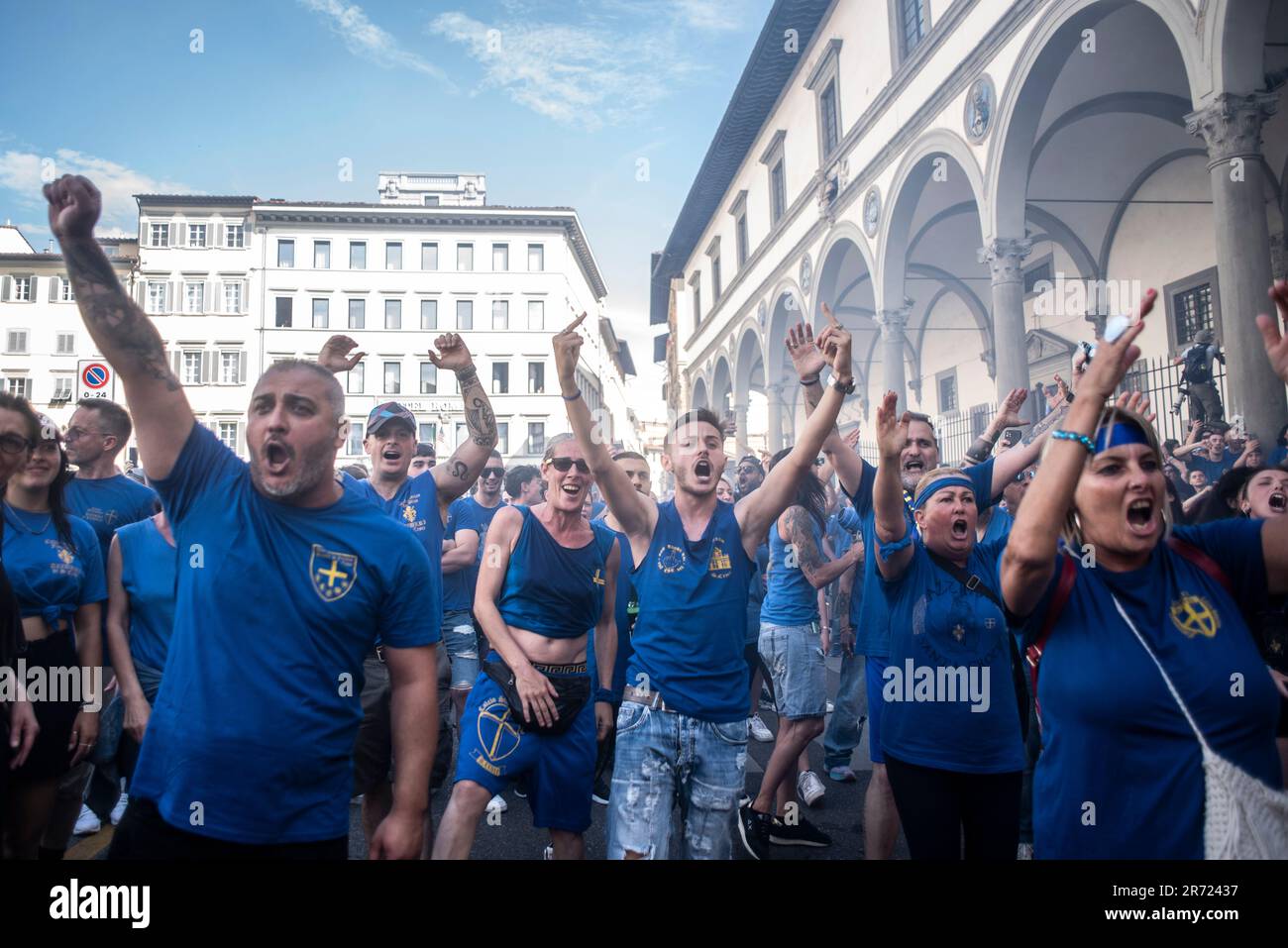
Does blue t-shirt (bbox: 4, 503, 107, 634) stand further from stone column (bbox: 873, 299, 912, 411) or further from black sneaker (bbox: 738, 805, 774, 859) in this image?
stone column (bbox: 873, 299, 912, 411)

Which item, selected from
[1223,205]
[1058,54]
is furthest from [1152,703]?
[1058,54]

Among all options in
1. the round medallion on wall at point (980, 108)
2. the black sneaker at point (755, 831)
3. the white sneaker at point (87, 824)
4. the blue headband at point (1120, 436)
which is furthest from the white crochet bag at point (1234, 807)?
the round medallion on wall at point (980, 108)

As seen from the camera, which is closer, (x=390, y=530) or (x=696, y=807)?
(x=390, y=530)

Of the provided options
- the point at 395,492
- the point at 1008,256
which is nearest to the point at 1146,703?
the point at 395,492

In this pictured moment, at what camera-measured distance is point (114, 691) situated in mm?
4156

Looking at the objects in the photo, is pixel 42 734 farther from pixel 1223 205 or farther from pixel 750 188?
pixel 750 188

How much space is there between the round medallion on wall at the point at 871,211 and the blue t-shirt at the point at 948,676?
12.7m

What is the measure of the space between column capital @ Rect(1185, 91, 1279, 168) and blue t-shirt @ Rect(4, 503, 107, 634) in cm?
968

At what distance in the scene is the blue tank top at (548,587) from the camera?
11.8 ft

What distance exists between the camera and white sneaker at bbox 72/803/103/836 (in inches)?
198

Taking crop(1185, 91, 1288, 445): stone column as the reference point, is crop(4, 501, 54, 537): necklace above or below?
below

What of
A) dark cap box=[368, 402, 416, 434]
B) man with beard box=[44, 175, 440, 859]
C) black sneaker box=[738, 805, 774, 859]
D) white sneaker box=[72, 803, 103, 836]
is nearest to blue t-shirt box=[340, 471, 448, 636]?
dark cap box=[368, 402, 416, 434]

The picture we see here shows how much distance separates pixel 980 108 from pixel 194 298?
11.7 metres
